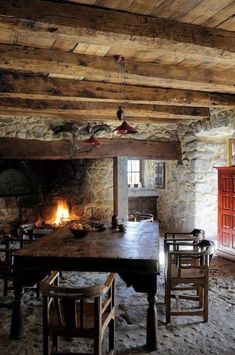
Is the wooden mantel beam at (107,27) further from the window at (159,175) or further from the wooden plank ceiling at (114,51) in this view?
the window at (159,175)

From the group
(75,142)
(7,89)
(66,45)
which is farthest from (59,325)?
(75,142)

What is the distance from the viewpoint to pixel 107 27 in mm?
2342

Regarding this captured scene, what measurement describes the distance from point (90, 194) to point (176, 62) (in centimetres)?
414

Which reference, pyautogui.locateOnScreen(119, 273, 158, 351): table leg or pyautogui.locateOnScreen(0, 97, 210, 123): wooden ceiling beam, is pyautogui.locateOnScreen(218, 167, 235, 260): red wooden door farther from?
pyautogui.locateOnScreen(119, 273, 158, 351): table leg

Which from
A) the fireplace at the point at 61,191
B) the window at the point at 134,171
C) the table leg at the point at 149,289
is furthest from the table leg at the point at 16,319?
the window at the point at 134,171

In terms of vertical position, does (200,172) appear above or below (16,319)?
above

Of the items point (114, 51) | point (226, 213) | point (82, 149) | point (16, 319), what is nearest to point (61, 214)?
point (82, 149)

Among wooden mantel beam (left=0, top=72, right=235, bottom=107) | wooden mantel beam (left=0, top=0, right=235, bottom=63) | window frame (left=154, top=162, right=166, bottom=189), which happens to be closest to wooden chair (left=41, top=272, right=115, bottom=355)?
wooden mantel beam (left=0, top=0, right=235, bottom=63)

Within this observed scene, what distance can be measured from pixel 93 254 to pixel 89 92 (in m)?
2.20

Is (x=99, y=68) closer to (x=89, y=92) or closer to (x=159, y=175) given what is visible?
(x=89, y=92)

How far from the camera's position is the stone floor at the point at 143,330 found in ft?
8.87

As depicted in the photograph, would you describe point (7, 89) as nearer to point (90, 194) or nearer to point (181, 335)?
point (181, 335)

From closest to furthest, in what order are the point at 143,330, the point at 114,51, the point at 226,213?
1. the point at 143,330
2. the point at 114,51
3. the point at 226,213

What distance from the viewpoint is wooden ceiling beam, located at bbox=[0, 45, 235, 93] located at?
305 centimetres
